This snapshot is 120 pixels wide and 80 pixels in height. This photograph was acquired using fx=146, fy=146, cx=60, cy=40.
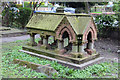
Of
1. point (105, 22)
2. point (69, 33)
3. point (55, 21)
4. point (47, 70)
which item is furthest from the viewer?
point (105, 22)

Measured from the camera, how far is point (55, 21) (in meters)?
6.71

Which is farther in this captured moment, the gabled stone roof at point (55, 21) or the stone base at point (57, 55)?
the gabled stone roof at point (55, 21)

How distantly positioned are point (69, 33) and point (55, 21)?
1034 millimetres

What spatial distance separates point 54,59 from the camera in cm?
642

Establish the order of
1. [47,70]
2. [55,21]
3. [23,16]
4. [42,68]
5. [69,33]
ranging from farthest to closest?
[23,16], [55,21], [69,33], [42,68], [47,70]

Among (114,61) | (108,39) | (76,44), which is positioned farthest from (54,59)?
(108,39)

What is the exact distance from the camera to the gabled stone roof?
605 centimetres

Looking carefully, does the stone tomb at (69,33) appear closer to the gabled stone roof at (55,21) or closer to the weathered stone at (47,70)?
the gabled stone roof at (55,21)

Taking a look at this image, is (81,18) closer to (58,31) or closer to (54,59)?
(58,31)

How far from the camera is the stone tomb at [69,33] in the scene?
598 centimetres

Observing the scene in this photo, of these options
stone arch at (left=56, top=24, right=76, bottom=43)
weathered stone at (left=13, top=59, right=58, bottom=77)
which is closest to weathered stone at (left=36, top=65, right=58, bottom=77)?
weathered stone at (left=13, top=59, right=58, bottom=77)

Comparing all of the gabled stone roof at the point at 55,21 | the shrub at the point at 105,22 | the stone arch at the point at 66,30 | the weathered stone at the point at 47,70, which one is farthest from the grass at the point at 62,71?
the shrub at the point at 105,22

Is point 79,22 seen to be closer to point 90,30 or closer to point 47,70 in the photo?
point 90,30

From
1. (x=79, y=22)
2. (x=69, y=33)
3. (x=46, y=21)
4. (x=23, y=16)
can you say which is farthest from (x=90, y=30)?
(x=23, y=16)
